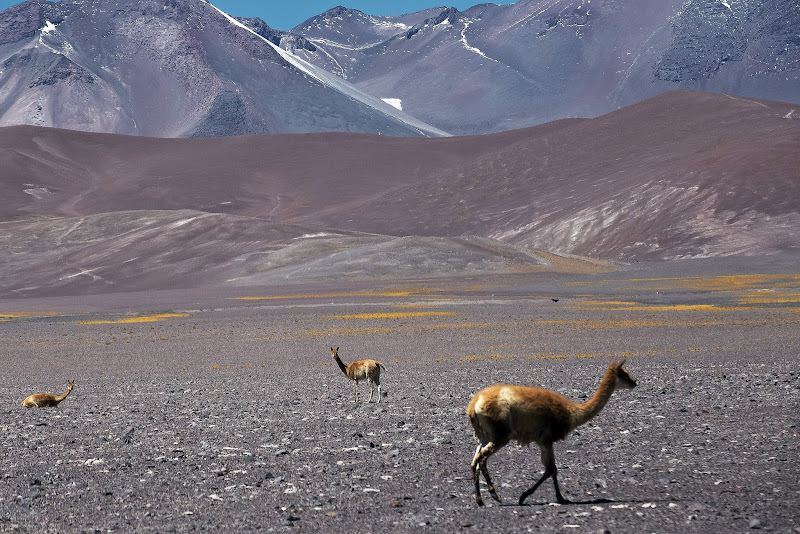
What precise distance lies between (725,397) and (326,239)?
80101mm

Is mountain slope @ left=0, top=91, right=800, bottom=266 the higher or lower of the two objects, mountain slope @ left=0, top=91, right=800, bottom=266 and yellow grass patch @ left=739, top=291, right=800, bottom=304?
the higher

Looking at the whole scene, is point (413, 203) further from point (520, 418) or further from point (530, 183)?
point (520, 418)

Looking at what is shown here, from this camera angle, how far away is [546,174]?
15338 centimetres

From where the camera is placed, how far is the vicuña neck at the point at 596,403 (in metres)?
8.91

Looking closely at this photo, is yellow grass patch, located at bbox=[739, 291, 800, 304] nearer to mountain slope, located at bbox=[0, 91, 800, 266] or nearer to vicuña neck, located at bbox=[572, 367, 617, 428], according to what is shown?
vicuña neck, located at bbox=[572, 367, 617, 428]

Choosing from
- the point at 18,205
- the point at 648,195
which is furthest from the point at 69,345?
the point at 18,205

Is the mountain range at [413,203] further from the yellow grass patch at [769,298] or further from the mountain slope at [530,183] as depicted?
the yellow grass patch at [769,298]

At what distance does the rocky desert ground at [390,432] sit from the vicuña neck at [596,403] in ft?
2.71

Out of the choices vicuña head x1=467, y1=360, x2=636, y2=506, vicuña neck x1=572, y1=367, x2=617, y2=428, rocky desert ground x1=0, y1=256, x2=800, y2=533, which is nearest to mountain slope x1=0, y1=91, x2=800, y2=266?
rocky desert ground x1=0, y1=256, x2=800, y2=533

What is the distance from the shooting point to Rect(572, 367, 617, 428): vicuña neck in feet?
29.2

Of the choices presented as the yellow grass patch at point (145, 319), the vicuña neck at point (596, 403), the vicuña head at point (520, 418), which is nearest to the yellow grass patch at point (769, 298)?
the yellow grass patch at point (145, 319)

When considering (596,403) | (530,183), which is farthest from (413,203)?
(596,403)

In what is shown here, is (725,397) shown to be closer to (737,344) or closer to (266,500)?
(266,500)

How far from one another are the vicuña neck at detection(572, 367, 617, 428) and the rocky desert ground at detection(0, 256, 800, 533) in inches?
32.6
